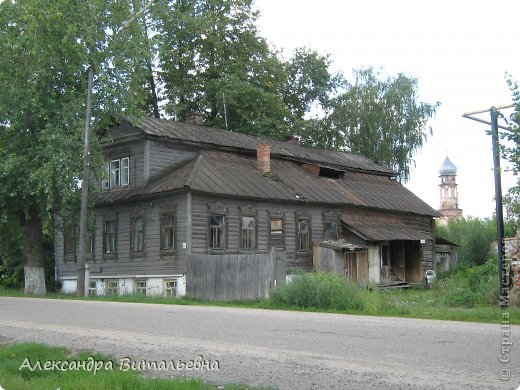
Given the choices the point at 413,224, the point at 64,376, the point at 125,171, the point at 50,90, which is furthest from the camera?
the point at 413,224

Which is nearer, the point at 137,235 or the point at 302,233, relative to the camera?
the point at 137,235

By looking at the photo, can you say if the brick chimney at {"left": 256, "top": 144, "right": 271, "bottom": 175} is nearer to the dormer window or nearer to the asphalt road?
the dormer window

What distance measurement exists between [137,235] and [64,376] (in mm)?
23674

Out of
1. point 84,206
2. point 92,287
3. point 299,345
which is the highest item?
point 84,206

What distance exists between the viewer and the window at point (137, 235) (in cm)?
3150

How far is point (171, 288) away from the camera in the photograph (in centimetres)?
2914

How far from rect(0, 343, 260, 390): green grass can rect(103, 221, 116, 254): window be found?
23488 mm

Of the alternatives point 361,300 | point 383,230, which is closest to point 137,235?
point 383,230

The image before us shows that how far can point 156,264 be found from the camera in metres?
30.2

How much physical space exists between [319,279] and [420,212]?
22917 millimetres

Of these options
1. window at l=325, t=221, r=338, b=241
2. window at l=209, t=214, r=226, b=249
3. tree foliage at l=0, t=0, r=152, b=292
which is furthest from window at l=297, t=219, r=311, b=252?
tree foliage at l=0, t=0, r=152, b=292

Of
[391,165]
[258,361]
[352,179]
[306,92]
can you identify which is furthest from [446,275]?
[258,361]

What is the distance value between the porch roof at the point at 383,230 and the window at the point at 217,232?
28.0 feet

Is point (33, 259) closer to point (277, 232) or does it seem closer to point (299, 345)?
point (277, 232)
